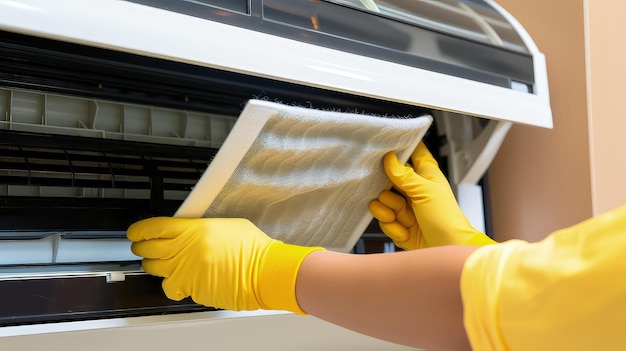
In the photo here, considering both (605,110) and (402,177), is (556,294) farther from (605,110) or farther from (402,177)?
(605,110)

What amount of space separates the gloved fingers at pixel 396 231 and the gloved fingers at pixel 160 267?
441mm

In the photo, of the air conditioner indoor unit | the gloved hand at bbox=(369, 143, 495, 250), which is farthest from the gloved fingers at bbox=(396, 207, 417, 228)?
the air conditioner indoor unit

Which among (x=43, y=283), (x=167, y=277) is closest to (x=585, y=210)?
(x=167, y=277)

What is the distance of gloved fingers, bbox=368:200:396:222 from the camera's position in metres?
1.06

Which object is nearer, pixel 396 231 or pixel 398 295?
pixel 398 295

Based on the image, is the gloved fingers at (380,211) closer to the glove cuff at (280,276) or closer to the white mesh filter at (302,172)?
the white mesh filter at (302,172)

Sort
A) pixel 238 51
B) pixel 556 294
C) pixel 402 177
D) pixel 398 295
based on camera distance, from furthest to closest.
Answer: pixel 402 177 → pixel 238 51 → pixel 398 295 → pixel 556 294

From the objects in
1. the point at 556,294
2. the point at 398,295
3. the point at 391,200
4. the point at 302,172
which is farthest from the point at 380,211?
the point at 556,294

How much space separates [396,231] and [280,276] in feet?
1.29

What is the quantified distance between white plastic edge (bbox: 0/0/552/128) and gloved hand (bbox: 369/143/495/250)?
0.15m

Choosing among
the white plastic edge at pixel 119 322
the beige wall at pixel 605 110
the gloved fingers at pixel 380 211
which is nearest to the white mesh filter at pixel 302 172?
the gloved fingers at pixel 380 211

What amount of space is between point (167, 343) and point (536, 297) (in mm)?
561

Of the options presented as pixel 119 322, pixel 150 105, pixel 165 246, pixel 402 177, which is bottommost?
pixel 119 322

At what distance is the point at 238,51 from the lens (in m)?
0.72
